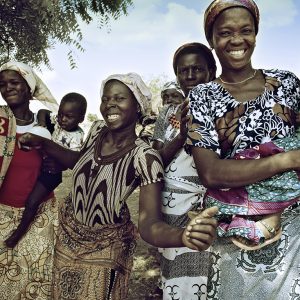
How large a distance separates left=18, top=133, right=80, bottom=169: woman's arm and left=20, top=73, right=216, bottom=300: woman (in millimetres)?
225

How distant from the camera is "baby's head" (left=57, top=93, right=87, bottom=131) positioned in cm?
396

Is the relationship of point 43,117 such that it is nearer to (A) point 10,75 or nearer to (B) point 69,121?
(A) point 10,75

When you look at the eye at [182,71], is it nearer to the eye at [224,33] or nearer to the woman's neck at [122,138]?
the woman's neck at [122,138]

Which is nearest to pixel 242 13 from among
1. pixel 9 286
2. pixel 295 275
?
pixel 295 275

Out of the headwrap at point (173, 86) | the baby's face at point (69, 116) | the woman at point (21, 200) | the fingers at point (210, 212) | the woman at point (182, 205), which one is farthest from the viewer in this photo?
the baby's face at point (69, 116)

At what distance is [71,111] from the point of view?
13.3 feet

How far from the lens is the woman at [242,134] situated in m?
1.84

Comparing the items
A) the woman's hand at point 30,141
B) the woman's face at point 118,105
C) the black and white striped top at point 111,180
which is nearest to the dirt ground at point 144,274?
the black and white striped top at point 111,180

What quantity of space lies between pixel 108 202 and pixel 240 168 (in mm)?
992

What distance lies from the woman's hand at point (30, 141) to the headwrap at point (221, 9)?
1412 mm

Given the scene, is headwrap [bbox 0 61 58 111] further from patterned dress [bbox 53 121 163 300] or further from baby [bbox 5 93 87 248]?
patterned dress [bbox 53 121 163 300]

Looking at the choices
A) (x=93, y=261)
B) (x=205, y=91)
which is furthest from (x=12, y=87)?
(x=205, y=91)

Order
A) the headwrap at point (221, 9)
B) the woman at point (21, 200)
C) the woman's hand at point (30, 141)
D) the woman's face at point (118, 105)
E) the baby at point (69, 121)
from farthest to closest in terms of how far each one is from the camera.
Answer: the baby at point (69, 121)
the woman at point (21, 200)
the woman's hand at point (30, 141)
the woman's face at point (118, 105)
the headwrap at point (221, 9)

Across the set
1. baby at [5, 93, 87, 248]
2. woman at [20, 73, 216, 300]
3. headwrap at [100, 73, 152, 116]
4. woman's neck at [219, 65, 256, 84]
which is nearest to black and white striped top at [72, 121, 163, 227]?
woman at [20, 73, 216, 300]
